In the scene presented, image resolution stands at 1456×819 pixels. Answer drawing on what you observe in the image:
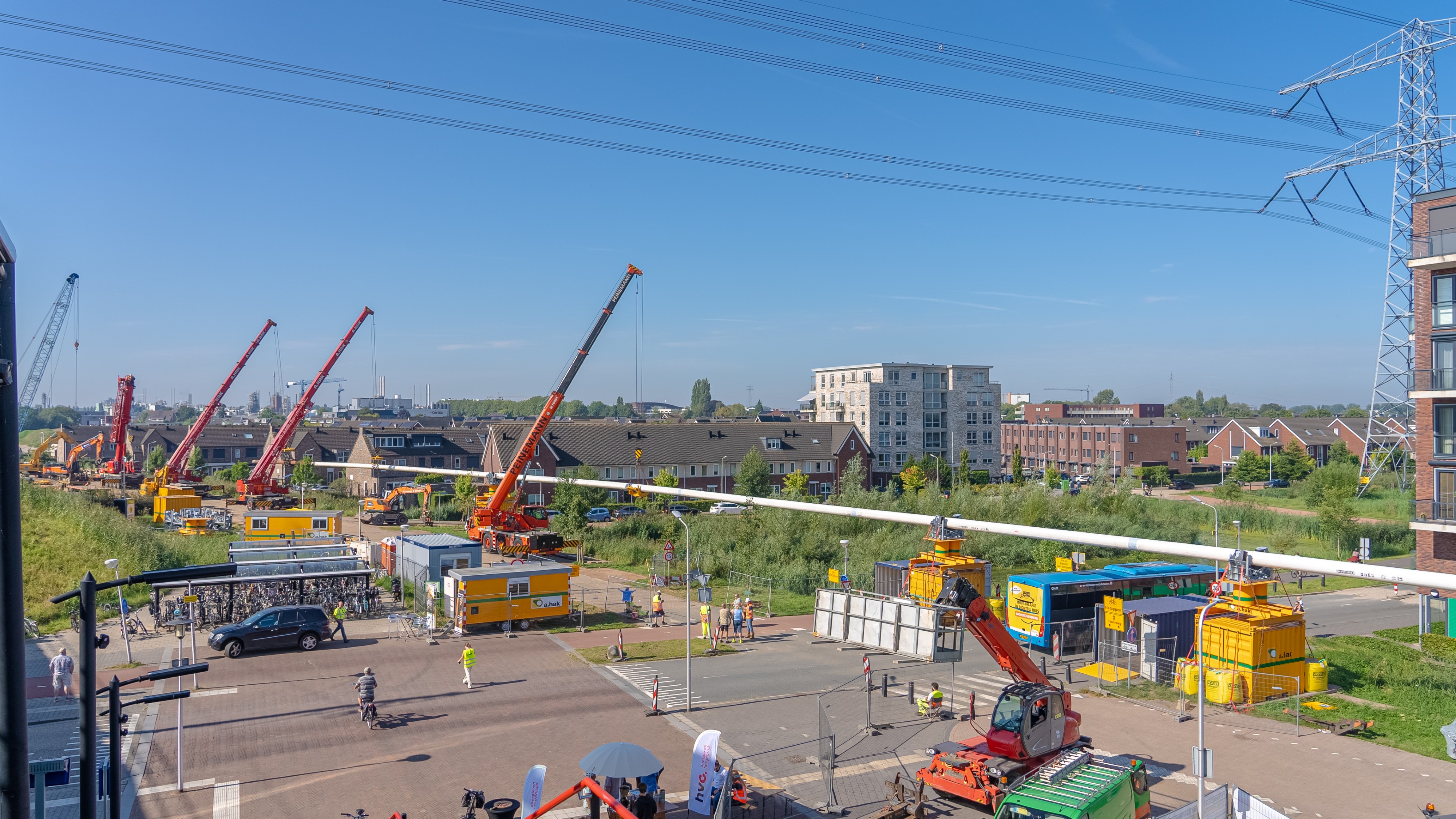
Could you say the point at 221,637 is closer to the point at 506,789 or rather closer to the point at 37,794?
the point at 506,789

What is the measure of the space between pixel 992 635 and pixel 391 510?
169 ft

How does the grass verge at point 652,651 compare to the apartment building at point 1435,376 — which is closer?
the grass verge at point 652,651

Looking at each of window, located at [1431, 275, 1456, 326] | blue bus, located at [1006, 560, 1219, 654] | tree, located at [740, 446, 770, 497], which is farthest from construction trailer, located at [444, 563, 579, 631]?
tree, located at [740, 446, 770, 497]

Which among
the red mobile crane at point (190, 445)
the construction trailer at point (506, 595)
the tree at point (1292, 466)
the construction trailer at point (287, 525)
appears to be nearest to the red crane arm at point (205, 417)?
the red mobile crane at point (190, 445)

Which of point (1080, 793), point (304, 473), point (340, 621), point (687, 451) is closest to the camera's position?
point (1080, 793)

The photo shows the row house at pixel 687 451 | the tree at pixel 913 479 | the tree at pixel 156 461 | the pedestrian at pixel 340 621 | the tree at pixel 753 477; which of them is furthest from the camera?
the tree at pixel 156 461

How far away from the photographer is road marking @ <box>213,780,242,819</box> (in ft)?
47.9

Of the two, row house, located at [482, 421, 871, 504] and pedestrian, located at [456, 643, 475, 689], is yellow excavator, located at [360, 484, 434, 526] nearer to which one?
row house, located at [482, 421, 871, 504]

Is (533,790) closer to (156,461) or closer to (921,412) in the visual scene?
(921,412)

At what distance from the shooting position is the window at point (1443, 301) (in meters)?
27.9

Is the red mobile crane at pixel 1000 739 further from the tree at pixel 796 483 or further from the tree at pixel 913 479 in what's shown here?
the tree at pixel 913 479

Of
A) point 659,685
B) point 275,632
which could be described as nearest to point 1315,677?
point 659,685

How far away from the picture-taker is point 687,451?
3000 inches

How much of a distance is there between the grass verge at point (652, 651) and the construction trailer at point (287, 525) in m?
24.7
